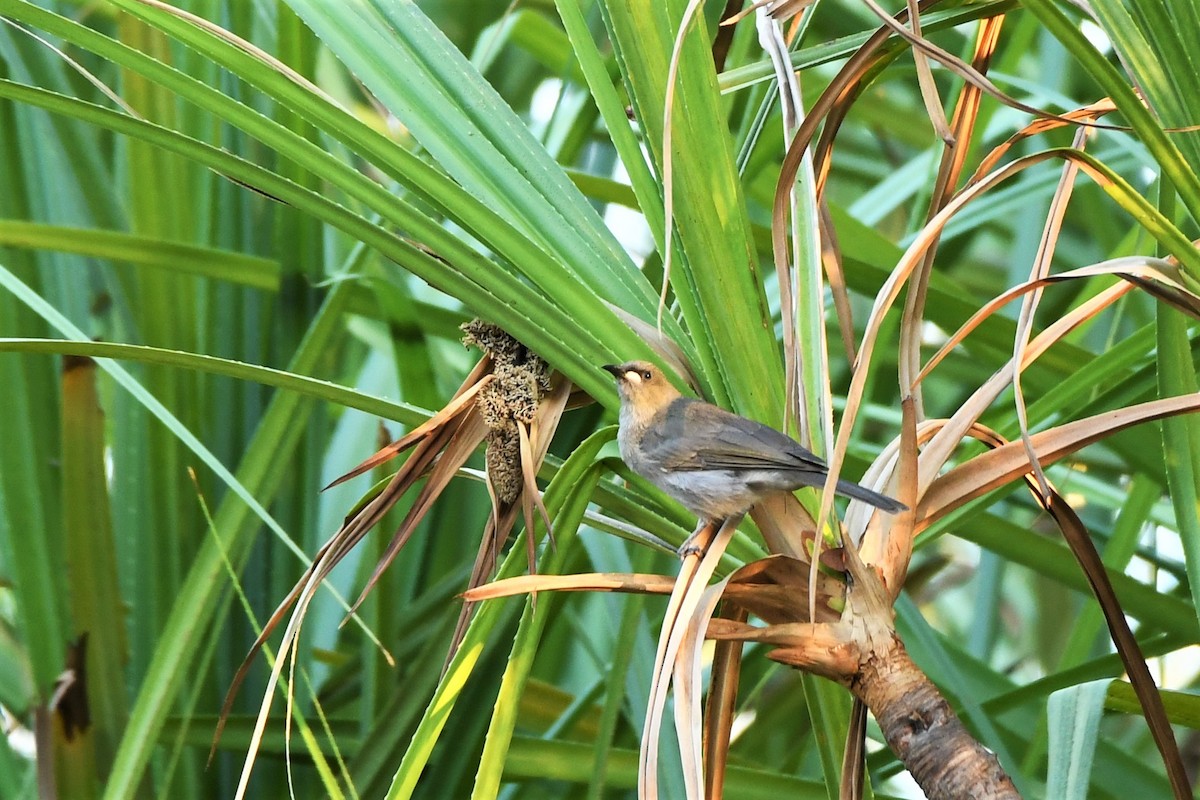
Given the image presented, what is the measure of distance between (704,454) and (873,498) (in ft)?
1.30

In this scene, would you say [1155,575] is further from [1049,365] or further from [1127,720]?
[1127,720]

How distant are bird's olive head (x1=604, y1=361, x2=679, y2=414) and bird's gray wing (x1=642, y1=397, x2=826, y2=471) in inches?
0.8

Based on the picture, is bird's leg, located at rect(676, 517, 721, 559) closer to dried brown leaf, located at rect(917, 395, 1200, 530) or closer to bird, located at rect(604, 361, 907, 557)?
bird, located at rect(604, 361, 907, 557)

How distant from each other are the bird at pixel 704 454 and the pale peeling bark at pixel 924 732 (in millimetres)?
112

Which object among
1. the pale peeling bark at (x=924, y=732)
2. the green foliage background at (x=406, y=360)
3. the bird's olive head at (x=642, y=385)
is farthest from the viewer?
the bird's olive head at (x=642, y=385)

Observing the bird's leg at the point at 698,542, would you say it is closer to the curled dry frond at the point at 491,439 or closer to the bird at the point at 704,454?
the bird at the point at 704,454

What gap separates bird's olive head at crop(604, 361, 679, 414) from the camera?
103 centimetres

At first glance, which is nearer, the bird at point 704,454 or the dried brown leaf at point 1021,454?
the dried brown leaf at point 1021,454

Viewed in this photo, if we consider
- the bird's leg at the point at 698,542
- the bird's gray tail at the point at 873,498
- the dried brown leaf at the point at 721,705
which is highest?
the bird's gray tail at the point at 873,498

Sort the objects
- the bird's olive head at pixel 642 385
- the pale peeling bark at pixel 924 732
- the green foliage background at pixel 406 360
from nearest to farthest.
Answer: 1. the pale peeling bark at pixel 924 732
2. the green foliage background at pixel 406 360
3. the bird's olive head at pixel 642 385

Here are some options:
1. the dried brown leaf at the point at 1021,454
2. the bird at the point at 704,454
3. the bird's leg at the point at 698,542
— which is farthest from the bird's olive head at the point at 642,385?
the dried brown leaf at the point at 1021,454

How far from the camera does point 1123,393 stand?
3.92ft

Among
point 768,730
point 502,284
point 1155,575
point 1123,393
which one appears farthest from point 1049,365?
point 502,284

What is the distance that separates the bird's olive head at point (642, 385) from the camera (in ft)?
3.38
